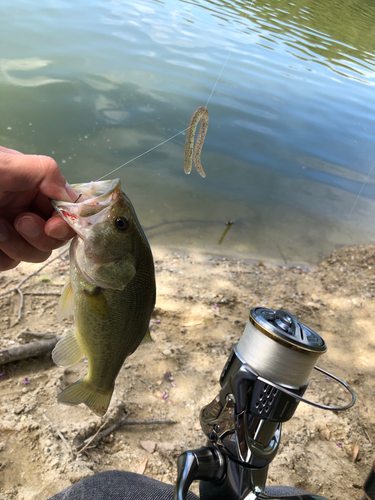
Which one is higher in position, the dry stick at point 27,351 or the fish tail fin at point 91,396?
the fish tail fin at point 91,396

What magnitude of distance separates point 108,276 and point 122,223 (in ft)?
0.74

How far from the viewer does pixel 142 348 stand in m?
3.59

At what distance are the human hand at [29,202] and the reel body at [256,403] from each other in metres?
0.99

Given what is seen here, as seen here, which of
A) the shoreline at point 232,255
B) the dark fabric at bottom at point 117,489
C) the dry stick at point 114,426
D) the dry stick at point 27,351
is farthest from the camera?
the shoreline at point 232,255

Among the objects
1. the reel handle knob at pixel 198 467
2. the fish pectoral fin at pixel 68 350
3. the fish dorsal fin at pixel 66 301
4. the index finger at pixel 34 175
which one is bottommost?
the reel handle knob at pixel 198 467

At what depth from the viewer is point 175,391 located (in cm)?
329

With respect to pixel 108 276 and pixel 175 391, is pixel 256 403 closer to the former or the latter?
pixel 108 276

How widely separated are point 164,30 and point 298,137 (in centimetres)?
754

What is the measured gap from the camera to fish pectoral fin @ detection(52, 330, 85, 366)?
5.55 ft

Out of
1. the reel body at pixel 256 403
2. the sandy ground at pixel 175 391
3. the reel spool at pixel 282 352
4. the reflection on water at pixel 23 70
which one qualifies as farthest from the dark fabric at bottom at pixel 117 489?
the reflection on water at pixel 23 70

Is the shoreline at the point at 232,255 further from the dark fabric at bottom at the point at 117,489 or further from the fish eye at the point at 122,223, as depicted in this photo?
the fish eye at the point at 122,223

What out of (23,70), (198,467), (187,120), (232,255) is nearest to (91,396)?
(198,467)

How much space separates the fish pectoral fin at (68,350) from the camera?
1691 millimetres

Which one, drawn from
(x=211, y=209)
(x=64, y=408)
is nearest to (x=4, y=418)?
(x=64, y=408)
